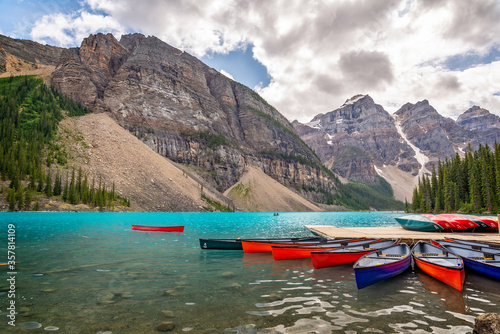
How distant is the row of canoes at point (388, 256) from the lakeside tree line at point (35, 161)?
321ft

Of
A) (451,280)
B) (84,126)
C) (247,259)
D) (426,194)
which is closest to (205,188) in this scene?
(84,126)

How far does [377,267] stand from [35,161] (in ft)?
420

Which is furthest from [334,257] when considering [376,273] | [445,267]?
[445,267]

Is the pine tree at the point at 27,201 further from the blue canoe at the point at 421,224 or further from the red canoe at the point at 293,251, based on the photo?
the blue canoe at the point at 421,224

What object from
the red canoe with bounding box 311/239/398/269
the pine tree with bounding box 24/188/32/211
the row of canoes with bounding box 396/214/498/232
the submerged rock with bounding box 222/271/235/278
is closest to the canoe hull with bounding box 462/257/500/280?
the red canoe with bounding box 311/239/398/269

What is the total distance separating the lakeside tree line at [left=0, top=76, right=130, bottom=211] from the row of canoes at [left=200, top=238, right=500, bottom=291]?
9787cm

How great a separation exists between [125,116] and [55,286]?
202m

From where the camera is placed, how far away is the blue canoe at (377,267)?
14219mm

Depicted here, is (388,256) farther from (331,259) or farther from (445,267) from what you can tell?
(331,259)


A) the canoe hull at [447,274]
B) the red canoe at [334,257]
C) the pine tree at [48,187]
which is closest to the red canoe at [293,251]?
the red canoe at [334,257]

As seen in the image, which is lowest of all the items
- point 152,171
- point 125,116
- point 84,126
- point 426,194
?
point 426,194

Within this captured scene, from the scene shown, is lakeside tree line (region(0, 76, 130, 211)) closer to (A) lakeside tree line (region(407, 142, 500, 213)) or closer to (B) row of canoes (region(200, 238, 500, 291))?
(B) row of canoes (region(200, 238, 500, 291))

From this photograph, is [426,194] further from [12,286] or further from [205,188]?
[12,286]

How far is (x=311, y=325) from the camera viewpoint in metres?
9.69
